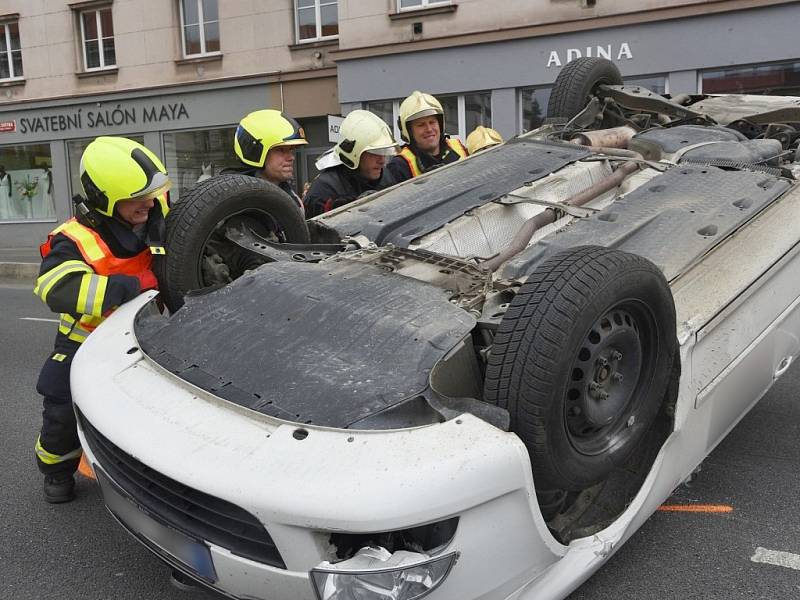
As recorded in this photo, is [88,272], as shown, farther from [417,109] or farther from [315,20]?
[315,20]

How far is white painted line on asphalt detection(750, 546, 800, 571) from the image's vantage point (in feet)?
8.59

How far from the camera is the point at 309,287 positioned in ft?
8.70

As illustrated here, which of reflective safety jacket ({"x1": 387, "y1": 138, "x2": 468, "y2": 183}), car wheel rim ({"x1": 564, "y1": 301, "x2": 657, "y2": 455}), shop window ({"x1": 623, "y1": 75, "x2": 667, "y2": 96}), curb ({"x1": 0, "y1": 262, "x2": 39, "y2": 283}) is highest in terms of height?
shop window ({"x1": 623, "y1": 75, "x2": 667, "y2": 96})

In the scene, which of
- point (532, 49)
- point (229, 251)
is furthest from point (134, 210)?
point (532, 49)

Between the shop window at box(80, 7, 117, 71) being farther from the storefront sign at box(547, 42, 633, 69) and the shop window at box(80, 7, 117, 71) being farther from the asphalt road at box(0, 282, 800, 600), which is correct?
the asphalt road at box(0, 282, 800, 600)

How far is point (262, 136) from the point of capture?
13.4 ft

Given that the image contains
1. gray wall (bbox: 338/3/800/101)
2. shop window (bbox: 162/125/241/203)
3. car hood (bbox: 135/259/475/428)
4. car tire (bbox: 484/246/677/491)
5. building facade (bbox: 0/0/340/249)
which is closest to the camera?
car tire (bbox: 484/246/677/491)

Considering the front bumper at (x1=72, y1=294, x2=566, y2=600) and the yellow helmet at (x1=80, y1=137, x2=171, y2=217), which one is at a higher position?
the yellow helmet at (x1=80, y1=137, x2=171, y2=217)

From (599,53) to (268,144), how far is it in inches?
362

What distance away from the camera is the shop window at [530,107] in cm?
1273

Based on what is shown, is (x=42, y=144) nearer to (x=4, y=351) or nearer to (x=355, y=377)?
(x=4, y=351)

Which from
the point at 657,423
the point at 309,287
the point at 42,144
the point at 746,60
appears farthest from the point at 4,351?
the point at 42,144

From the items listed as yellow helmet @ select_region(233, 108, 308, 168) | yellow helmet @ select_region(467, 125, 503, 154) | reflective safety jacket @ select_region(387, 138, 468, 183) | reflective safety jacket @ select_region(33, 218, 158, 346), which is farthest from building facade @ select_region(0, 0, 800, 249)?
reflective safety jacket @ select_region(33, 218, 158, 346)

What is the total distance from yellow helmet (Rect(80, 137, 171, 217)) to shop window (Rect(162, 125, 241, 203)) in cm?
1333
